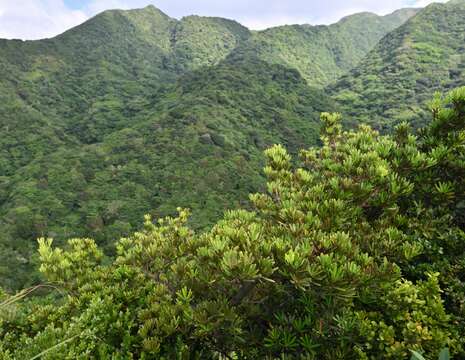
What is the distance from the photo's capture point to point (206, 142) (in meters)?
59.7

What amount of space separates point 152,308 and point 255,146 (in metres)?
61.0

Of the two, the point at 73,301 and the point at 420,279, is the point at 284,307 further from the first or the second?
the point at 73,301

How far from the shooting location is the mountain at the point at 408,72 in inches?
3034

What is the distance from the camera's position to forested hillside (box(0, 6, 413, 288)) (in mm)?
46562

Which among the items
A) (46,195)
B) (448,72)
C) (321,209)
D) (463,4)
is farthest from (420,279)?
(463,4)

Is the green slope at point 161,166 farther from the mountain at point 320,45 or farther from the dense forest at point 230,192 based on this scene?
the mountain at point 320,45

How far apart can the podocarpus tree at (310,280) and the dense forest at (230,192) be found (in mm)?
24

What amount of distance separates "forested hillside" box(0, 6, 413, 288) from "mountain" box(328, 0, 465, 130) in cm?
1140

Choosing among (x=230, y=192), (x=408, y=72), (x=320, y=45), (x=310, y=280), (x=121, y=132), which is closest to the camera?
(x=310, y=280)

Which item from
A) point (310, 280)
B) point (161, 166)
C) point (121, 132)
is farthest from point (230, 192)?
point (310, 280)

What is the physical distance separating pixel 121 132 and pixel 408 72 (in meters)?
67.0

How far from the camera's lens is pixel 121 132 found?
216 ft

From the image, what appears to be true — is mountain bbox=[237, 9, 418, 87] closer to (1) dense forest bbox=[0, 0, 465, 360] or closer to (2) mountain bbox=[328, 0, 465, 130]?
(1) dense forest bbox=[0, 0, 465, 360]

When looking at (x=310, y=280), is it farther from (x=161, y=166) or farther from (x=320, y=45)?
(x=320, y=45)
